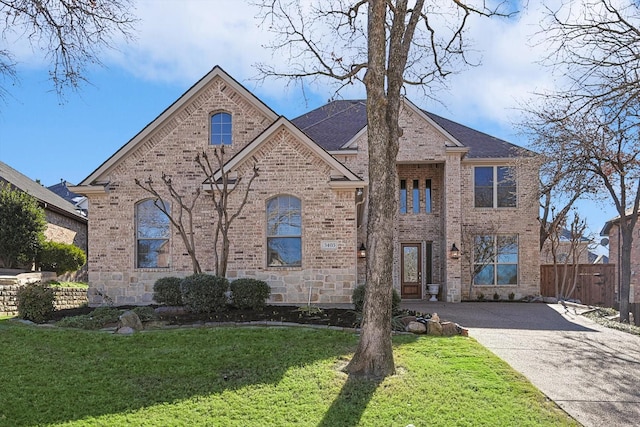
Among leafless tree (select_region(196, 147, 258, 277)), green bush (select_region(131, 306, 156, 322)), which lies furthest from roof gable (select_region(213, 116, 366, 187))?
green bush (select_region(131, 306, 156, 322))

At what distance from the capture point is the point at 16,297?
527 inches

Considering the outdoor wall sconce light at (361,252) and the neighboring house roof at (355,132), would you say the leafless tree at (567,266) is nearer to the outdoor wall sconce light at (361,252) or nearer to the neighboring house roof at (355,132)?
the neighboring house roof at (355,132)

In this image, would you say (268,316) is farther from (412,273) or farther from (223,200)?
(412,273)

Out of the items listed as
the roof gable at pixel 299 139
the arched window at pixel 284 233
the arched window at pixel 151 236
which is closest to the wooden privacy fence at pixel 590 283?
the roof gable at pixel 299 139

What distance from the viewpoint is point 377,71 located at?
25.0ft

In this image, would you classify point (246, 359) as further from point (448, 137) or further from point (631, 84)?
point (448, 137)

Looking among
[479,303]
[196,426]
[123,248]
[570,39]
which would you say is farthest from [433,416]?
[479,303]

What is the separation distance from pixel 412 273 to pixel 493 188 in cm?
465

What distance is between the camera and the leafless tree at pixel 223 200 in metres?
13.0

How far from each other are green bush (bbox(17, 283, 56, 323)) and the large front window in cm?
1508

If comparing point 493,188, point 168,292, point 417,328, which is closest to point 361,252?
point 493,188

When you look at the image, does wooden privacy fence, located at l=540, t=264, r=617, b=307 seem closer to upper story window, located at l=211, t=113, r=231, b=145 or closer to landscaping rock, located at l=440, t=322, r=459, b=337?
landscaping rock, located at l=440, t=322, r=459, b=337

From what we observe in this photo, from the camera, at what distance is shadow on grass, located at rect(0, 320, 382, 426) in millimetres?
5969

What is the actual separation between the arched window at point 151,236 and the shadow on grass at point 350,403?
31.1ft
